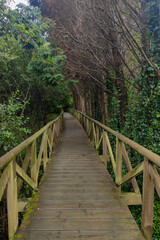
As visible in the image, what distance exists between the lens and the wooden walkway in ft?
6.22

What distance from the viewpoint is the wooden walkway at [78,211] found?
190 centimetres

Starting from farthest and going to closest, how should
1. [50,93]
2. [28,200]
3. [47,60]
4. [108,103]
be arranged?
[50,93]
[108,103]
[47,60]
[28,200]

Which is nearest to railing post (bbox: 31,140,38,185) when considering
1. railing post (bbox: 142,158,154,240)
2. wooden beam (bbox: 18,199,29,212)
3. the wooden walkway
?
the wooden walkway

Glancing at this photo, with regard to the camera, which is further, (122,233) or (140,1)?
(140,1)

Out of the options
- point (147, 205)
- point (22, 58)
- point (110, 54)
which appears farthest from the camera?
point (22, 58)

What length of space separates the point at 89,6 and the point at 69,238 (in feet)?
18.4

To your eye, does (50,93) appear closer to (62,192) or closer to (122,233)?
(62,192)

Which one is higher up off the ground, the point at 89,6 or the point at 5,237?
the point at 89,6

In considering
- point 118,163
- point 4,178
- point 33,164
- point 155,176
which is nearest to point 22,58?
point 33,164

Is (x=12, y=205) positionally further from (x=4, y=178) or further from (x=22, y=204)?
(x=22, y=204)

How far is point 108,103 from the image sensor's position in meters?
A: 7.22

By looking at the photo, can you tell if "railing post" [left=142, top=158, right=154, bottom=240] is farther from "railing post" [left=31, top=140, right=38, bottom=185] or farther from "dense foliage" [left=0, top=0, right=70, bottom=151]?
"dense foliage" [left=0, top=0, right=70, bottom=151]

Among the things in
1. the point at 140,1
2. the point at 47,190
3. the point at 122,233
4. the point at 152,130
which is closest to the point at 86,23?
the point at 140,1

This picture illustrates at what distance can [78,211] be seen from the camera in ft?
7.61
